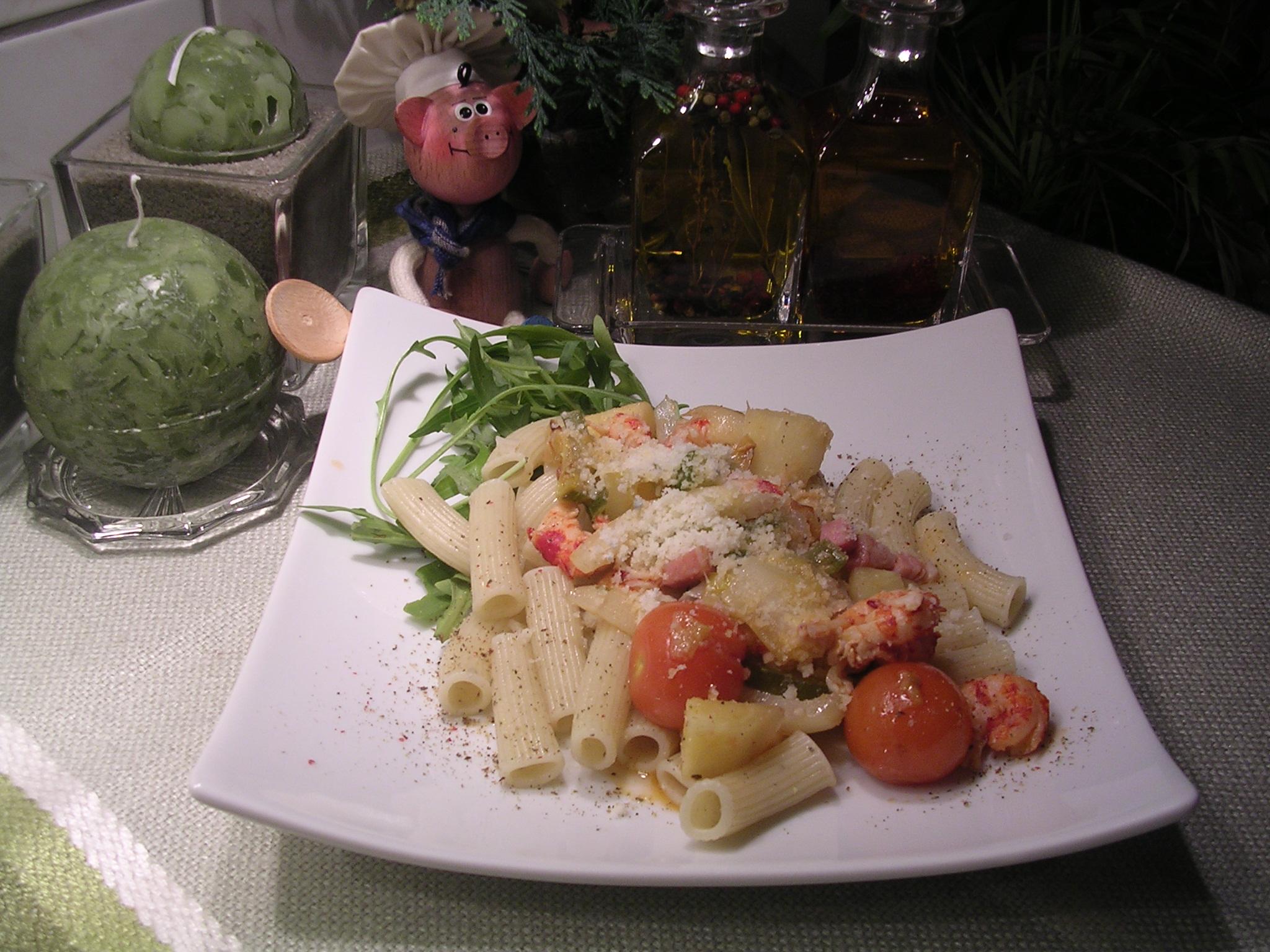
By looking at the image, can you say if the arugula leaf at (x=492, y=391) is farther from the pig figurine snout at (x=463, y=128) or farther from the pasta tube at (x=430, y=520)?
the pig figurine snout at (x=463, y=128)

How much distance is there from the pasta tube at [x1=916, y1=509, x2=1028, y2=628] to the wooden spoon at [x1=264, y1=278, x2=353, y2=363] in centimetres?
106

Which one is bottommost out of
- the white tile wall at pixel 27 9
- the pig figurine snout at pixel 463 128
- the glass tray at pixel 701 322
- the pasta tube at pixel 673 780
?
the glass tray at pixel 701 322

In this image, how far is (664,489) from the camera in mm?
1490

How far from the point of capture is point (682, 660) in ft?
4.05

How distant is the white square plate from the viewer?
3.55 ft

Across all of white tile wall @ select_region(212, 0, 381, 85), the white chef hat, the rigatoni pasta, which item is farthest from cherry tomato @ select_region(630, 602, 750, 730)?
white tile wall @ select_region(212, 0, 381, 85)

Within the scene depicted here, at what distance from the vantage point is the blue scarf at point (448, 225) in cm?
212

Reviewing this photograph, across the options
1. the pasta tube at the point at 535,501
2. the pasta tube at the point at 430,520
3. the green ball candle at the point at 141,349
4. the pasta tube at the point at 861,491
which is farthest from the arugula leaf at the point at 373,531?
the pasta tube at the point at 861,491

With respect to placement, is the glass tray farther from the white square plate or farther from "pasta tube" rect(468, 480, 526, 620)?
"pasta tube" rect(468, 480, 526, 620)

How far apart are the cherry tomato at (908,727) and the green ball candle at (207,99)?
1582 mm

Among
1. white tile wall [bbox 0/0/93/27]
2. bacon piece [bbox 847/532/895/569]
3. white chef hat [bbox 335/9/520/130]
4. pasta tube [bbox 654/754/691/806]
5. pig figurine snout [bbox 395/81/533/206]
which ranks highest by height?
white tile wall [bbox 0/0/93/27]

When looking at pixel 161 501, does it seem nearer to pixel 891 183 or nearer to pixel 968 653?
pixel 968 653

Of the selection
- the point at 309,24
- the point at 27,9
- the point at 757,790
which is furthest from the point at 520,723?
the point at 309,24

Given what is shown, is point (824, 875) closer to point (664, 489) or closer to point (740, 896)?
point (740, 896)
